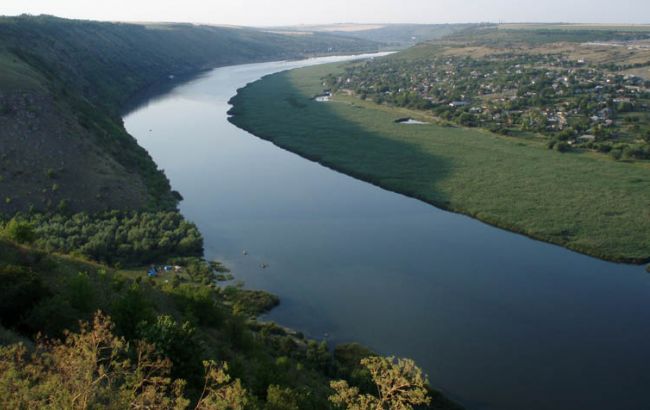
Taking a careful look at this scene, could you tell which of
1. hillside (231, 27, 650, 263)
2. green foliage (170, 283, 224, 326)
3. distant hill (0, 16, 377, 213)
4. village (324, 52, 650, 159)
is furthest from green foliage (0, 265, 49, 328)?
village (324, 52, 650, 159)

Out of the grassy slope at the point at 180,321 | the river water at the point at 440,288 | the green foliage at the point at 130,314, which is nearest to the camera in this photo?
the grassy slope at the point at 180,321

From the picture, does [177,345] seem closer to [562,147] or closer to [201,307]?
[201,307]

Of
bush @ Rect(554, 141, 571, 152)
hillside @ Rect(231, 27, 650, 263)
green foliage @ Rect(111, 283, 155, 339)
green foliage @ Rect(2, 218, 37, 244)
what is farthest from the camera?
bush @ Rect(554, 141, 571, 152)

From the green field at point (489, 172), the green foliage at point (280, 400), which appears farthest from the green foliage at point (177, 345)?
the green field at point (489, 172)

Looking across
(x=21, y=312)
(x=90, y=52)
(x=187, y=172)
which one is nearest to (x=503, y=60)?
(x=90, y=52)

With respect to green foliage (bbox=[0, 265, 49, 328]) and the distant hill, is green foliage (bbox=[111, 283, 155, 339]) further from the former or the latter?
the distant hill

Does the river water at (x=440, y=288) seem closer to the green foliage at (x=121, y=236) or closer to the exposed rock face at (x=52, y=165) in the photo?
the green foliage at (x=121, y=236)
